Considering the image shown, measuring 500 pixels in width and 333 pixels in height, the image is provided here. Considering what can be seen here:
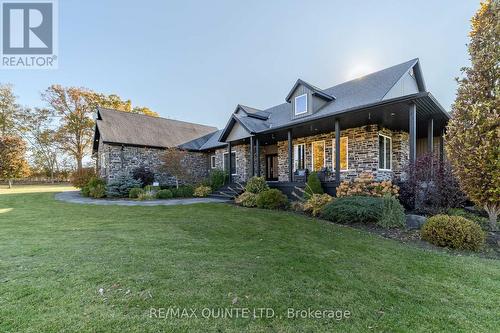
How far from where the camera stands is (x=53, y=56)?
1026 centimetres

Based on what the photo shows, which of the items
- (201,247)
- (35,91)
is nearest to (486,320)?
(201,247)

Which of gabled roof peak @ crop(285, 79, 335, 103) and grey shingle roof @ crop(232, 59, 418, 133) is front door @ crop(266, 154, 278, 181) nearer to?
grey shingle roof @ crop(232, 59, 418, 133)

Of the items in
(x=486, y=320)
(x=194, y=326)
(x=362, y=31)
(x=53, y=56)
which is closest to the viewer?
(x=194, y=326)

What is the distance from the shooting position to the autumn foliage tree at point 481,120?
5441 mm

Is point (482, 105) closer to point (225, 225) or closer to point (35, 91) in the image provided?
point (225, 225)

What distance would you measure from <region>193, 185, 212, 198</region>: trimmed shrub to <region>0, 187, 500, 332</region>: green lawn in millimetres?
9073

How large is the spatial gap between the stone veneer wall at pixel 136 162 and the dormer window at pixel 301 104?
9532 millimetres

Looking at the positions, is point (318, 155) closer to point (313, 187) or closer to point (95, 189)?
point (313, 187)

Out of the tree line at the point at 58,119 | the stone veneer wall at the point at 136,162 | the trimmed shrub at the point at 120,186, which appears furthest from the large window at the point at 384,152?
the tree line at the point at 58,119

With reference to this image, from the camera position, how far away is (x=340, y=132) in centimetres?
1205

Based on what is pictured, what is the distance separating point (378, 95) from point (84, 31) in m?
15.2

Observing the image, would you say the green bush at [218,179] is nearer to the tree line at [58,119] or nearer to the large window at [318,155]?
the large window at [318,155]

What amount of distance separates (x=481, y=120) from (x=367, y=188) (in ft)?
11.7

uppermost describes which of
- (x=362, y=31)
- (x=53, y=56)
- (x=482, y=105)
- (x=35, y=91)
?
(x=35, y=91)
